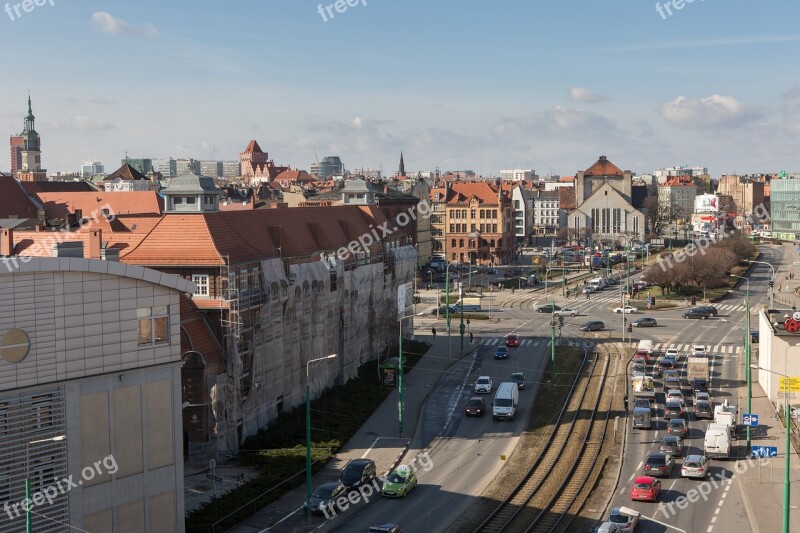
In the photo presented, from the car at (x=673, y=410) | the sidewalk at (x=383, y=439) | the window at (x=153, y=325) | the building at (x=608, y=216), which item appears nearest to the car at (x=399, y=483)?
the sidewalk at (x=383, y=439)

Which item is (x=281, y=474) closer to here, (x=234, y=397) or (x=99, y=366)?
(x=234, y=397)

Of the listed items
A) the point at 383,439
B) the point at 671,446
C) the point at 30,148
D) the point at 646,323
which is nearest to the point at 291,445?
the point at 383,439

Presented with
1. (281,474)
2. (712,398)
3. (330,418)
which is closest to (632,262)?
(712,398)

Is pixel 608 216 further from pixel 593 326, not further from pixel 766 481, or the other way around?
pixel 766 481

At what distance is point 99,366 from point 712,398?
40.3 metres

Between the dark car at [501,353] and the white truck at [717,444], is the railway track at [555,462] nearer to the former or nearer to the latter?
the white truck at [717,444]

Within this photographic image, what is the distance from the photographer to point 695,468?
4262 cm

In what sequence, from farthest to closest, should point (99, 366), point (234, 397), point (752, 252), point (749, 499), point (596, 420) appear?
point (752, 252) → point (596, 420) → point (234, 397) → point (749, 499) → point (99, 366)

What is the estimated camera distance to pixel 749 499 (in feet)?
130

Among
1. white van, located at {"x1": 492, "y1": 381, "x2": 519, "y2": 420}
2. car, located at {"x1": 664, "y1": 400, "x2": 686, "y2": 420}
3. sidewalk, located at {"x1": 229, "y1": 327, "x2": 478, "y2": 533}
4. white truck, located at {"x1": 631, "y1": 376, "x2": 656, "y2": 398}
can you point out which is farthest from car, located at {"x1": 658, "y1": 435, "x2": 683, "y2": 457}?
sidewalk, located at {"x1": 229, "y1": 327, "x2": 478, "y2": 533}

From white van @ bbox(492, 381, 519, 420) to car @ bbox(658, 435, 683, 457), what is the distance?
8.86m

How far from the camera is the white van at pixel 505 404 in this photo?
5294 centimetres

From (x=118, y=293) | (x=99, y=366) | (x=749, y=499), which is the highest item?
(x=118, y=293)

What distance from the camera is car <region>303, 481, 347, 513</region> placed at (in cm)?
3766
